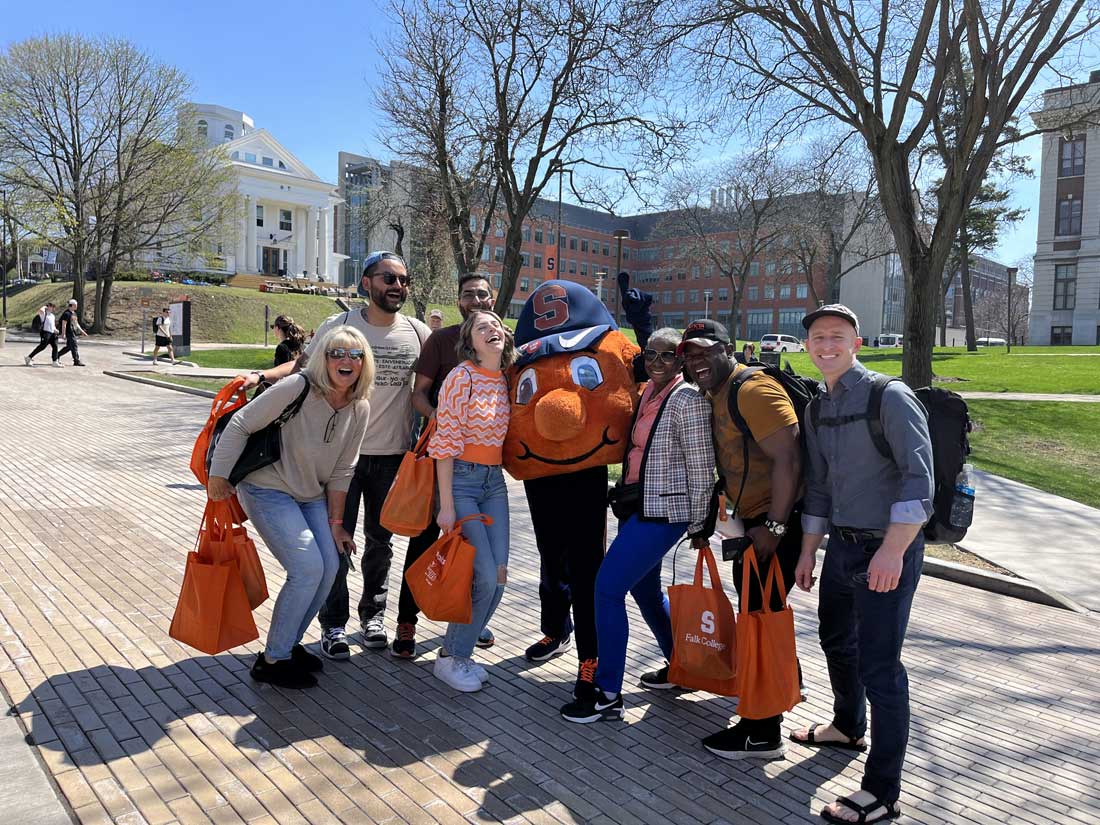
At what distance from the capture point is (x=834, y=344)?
2.95 meters

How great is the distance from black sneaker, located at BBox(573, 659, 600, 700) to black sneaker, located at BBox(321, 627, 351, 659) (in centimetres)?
132

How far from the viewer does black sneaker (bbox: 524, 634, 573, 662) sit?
433 cm

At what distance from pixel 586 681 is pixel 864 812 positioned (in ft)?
4.23

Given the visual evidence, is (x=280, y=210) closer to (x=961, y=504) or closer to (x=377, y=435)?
(x=377, y=435)

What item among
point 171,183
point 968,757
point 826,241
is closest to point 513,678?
point 968,757

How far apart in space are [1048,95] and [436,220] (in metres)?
14.9

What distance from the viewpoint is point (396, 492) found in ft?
12.5

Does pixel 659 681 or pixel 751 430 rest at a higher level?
pixel 751 430

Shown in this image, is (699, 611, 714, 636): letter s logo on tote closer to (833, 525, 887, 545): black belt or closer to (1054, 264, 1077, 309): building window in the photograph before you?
(833, 525, 887, 545): black belt

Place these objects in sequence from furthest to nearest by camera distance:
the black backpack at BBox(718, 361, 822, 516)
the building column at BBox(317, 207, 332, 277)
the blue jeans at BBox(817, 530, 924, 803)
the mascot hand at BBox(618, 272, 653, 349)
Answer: the building column at BBox(317, 207, 332, 277), the mascot hand at BBox(618, 272, 653, 349), the black backpack at BBox(718, 361, 822, 516), the blue jeans at BBox(817, 530, 924, 803)

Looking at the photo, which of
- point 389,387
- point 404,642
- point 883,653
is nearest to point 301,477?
point 389,387

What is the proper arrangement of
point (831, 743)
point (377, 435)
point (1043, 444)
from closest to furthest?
point (831, 743) → point (377, 435) → point (1043, 444)

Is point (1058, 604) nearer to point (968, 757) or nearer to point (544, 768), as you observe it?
point (968, 757)

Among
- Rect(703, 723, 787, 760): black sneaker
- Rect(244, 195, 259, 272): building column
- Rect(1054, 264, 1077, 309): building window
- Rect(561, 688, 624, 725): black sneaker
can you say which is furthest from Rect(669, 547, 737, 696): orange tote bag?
Rect(244, 195, 259, 272): building column
